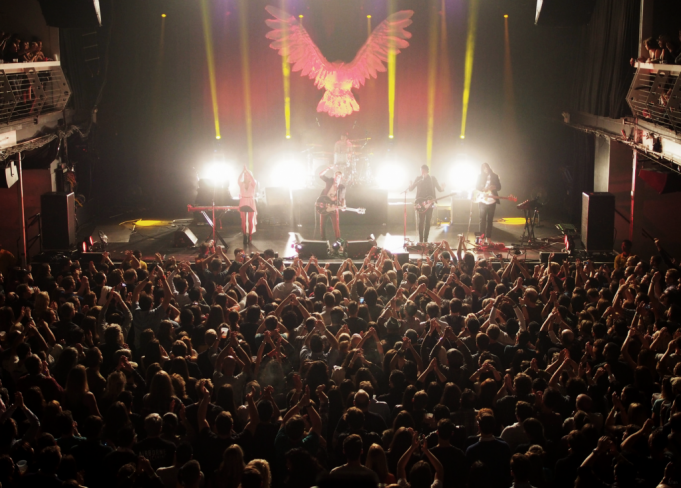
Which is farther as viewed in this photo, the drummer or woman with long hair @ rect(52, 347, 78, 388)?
the drummer

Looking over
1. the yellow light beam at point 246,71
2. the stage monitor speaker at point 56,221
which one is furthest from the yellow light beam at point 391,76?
the stage monitor speaker at point 56,221

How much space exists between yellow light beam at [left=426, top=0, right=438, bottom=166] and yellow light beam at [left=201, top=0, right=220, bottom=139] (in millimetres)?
5516

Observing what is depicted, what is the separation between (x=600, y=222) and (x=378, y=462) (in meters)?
8.95

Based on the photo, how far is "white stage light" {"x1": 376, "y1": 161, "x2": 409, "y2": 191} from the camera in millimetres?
17250

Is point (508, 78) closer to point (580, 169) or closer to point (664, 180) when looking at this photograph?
point (580, 169)

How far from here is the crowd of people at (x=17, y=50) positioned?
12.4 meters

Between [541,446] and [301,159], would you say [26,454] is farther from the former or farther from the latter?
[301,159]

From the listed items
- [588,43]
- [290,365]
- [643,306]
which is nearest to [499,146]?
[588,43]

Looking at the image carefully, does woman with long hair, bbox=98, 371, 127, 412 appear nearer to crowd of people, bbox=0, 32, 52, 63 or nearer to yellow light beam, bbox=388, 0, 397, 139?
crowd of people, bbox=0, 32, 52, 63

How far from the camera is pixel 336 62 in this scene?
1767 centimetres

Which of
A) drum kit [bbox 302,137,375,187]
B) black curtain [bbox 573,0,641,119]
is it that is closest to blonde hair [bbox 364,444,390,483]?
black curtain [bbox 573,0,641,119]

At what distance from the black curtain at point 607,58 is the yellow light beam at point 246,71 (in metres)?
8.14

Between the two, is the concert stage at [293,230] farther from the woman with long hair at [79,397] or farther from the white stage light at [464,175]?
the woman with long hair at [79,397]

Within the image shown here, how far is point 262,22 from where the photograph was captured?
57.8ft
